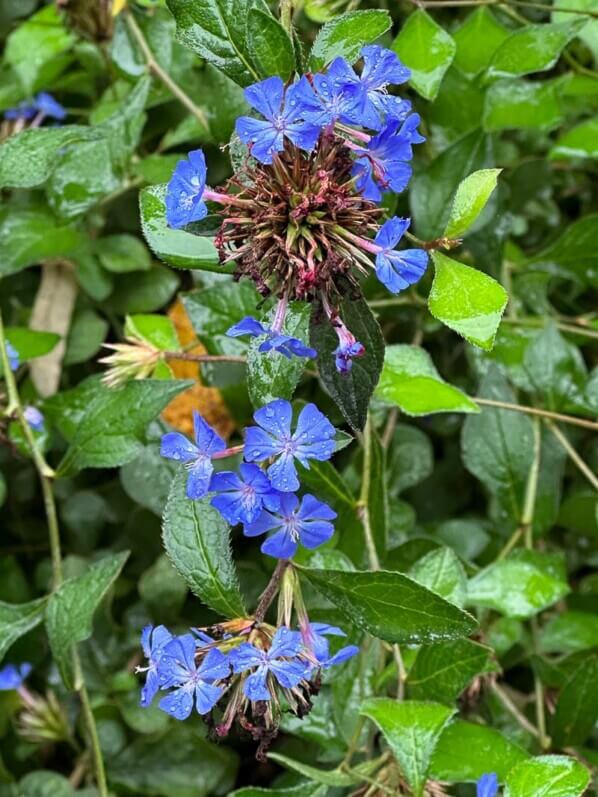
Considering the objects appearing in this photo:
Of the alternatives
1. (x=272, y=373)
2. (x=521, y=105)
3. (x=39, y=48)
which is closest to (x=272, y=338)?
(x=272, y=373)

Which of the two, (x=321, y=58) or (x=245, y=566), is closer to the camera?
(x=321, y=58)

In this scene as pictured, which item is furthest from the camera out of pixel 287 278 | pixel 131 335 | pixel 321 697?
pixel 131 335

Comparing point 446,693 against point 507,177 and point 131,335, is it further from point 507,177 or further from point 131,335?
point 507,177

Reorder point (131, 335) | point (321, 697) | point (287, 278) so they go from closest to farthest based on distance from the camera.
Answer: point (287, 278) < point (321, 697) < point (131, 335)

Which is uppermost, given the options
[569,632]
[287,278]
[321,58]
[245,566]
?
[321,58]

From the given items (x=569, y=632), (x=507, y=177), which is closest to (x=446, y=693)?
(x=569, y=632)

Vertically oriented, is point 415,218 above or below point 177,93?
below

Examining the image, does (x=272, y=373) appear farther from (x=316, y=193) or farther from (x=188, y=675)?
(x=188, y=675)
